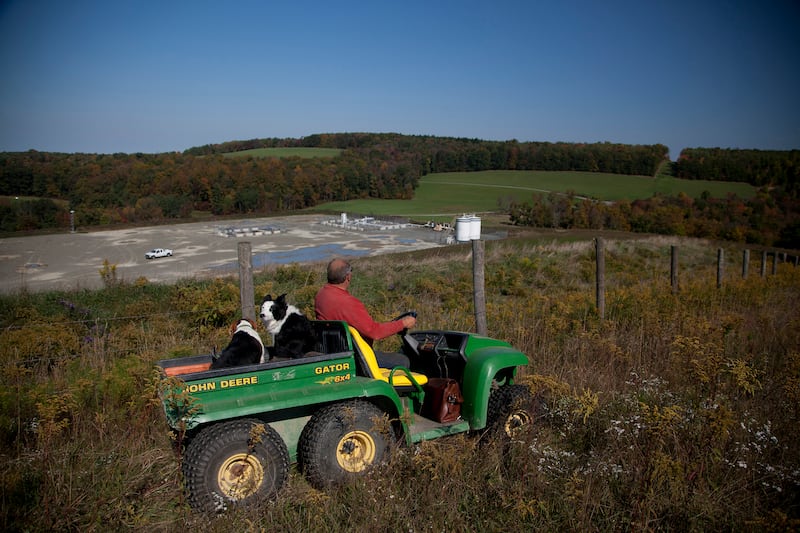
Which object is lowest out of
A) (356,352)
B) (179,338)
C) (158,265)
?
(158,265)

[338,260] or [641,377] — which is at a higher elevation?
[338,260]

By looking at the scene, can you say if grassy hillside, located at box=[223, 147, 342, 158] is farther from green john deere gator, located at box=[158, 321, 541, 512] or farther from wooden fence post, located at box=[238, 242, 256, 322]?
green john deere gator, located at box=[158, 321, 541, 512]

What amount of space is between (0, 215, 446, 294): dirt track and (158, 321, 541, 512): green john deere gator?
43.4 feet

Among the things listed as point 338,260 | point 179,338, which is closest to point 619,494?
point 338,260

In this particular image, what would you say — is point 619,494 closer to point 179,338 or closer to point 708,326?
point 708,326

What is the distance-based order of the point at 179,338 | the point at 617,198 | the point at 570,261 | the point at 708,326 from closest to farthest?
the point at 708,326 < the point at 179,338 < the point at 570,261 < the point at 617,198

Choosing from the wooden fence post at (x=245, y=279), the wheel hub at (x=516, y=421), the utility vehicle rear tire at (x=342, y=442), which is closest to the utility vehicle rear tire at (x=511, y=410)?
the wheel hub at (x=516, y=421)

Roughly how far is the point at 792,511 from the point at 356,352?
10.4 ft

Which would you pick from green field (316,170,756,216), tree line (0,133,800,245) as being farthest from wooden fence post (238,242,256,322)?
green field (316,170,756,216)

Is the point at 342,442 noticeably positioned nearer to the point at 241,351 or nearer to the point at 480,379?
the point at 241,351

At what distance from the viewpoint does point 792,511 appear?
358 cm

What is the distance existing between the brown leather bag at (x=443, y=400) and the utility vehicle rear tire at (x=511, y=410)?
0.97 ft

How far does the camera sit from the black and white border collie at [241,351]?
13.6ft

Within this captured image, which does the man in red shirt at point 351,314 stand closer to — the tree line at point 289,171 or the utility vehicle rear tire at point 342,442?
the utility vehicle rear tire at point 342,442
